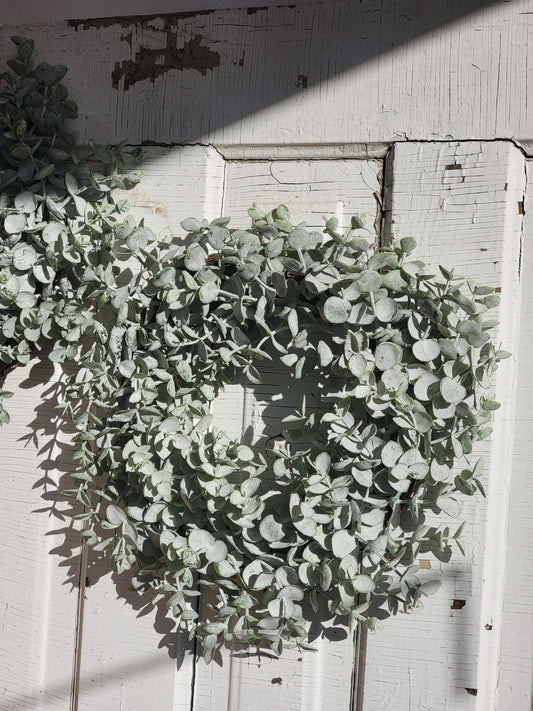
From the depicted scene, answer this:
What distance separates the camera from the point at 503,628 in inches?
42.3

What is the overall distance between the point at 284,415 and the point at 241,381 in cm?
9

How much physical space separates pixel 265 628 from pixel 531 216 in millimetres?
755

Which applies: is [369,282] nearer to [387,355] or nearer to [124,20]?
[387,355]

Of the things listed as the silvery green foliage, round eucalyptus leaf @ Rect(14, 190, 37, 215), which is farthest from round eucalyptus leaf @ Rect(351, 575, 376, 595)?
round eucalyptus leaf @ Rect(14, 190, 37, 215)

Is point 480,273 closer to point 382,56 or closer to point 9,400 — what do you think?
point 382,56

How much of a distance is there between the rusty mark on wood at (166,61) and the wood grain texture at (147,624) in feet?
0.46

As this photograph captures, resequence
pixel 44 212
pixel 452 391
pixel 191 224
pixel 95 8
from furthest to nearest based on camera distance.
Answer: pixel 95 8
pixel 44 212
pixel 191 224
pixel 452 391

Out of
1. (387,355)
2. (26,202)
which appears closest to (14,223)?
(26,202)

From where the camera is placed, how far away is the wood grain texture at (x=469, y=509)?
105 cm

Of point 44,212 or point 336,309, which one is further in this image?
point 44,212

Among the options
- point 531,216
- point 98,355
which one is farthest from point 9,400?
point 531,216

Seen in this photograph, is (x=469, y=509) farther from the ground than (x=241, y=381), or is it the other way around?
(x=241, y=381)

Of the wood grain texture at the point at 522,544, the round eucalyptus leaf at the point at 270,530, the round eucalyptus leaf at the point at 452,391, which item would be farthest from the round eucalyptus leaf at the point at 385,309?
the round eucalyptus leaf at the point at 270,530

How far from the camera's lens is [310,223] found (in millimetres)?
1145
